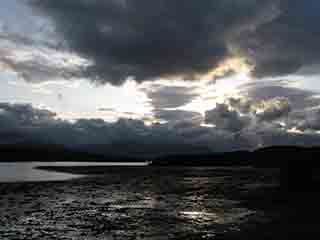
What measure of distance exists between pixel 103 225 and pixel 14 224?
6.51 m

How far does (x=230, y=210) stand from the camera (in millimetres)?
33000

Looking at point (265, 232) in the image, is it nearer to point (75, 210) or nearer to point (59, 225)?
point (59, 225)

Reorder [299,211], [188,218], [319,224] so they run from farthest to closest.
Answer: [299,211] → [188,218] → [319,224]

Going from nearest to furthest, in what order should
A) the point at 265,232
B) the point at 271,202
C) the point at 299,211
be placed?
1. the point at 265,232
2. the point at 299,211
3. the point at 271,202

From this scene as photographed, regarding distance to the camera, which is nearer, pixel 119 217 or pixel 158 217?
pixel 119 217

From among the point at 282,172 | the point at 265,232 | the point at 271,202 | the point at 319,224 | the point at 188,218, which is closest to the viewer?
the point at 265,232

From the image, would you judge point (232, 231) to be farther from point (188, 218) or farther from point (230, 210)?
point (230, 210)

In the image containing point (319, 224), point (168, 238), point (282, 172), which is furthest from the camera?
point (282, 172)

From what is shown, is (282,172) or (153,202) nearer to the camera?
(153,202)

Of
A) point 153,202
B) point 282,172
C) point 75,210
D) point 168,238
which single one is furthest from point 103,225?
point 282,172

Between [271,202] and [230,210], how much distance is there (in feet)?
28.3

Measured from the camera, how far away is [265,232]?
23172 mm

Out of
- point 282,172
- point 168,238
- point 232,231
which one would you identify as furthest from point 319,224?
point 282,172

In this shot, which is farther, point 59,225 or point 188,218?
point 188,218
